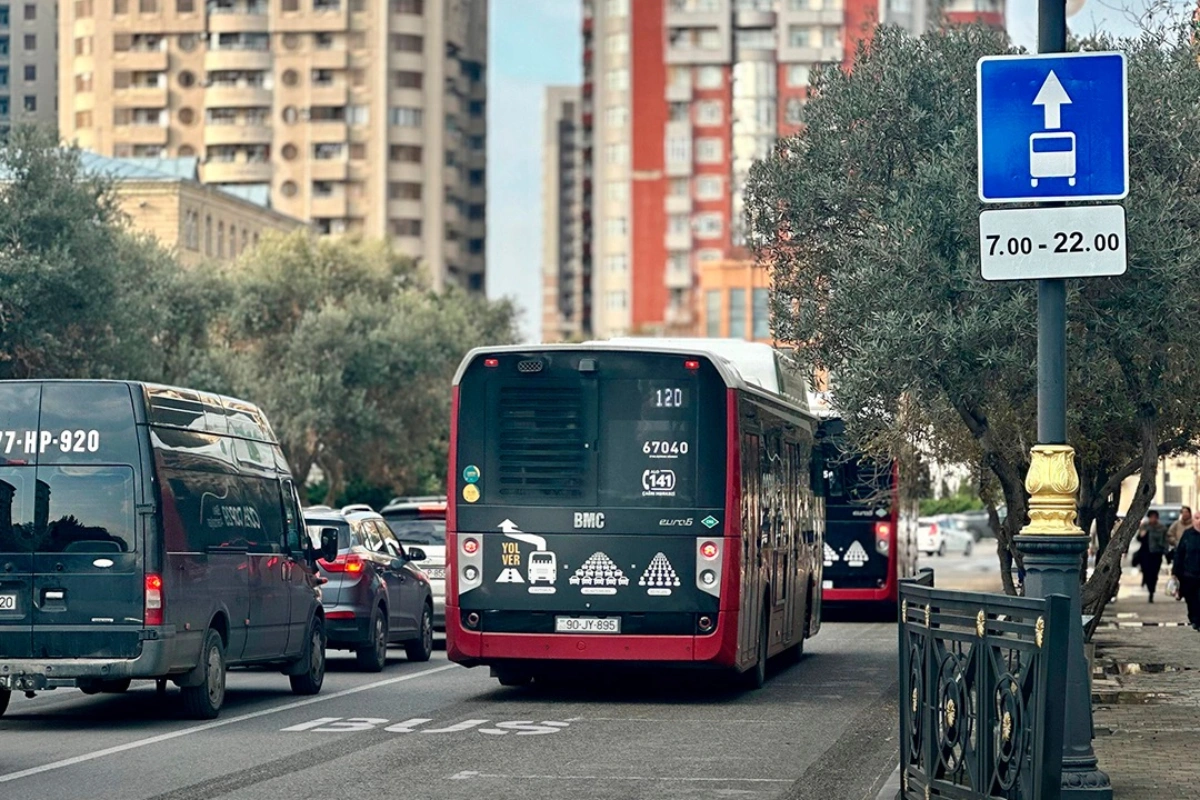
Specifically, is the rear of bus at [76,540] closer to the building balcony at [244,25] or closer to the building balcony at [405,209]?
the building balcony at [244,25]

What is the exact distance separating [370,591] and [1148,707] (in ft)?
27.3

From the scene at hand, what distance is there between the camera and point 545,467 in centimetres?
1834

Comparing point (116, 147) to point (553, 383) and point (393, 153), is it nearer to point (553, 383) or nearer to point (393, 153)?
point (393, 153)

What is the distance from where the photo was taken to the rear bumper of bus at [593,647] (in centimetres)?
1798

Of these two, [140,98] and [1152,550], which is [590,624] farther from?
[140,98]

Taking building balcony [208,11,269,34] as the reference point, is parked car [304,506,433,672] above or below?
below

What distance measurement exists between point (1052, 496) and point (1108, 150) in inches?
69.1

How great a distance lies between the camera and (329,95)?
141 m

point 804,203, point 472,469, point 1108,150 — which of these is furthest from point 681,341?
point 1108,150

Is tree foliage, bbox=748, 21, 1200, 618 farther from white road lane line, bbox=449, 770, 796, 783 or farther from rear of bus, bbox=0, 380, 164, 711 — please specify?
rear of bus, bbox=0, 380, 164, 711

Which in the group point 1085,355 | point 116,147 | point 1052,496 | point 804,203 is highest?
point 116,147

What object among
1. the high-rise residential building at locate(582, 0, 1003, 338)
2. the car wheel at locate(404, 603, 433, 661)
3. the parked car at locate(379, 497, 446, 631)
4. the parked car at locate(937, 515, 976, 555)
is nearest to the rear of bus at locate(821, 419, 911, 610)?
the parked car at locate(379, 497, 446, 631)

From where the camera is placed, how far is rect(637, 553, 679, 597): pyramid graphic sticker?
712 inches

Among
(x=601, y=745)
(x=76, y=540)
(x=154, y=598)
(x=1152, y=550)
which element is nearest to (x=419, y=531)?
(x=76, y=540)
